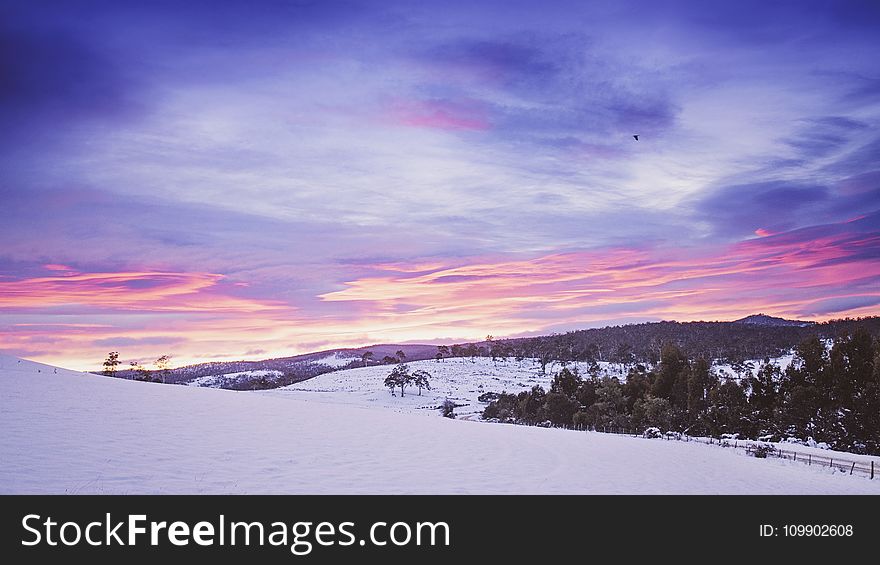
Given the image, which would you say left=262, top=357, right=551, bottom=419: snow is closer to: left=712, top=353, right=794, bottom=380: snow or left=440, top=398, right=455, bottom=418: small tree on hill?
left=440, top=398, right=455, bottom=418: small tree on hill

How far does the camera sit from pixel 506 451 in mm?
24750

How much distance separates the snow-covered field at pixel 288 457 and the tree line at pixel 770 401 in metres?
26.8

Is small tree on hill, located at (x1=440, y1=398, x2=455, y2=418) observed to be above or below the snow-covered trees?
below

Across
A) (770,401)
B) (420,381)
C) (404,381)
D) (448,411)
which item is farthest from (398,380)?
(770,401)

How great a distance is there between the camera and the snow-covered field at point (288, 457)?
13.6 meters

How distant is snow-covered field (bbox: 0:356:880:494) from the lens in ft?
44.5

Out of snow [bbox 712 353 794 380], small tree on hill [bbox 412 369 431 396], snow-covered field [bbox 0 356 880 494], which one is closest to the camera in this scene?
snow-covered field [bbox 0 356 880 494]

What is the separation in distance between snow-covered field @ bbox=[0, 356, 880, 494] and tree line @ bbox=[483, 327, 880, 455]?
88.1ft

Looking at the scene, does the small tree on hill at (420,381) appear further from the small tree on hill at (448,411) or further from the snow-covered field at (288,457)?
the snow-covered field at (288,457)

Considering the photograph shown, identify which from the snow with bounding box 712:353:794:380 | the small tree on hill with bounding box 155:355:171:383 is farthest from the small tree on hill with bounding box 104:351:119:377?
the snow with bounding box 712:353:794:380

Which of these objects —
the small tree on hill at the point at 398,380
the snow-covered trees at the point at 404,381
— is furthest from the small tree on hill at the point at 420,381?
the small tree on hill at the point at 398,380
